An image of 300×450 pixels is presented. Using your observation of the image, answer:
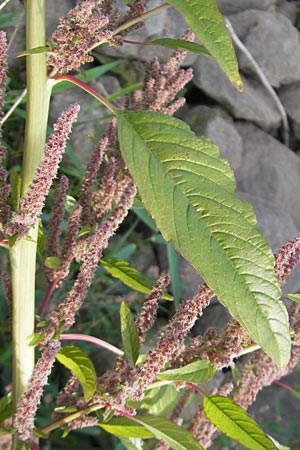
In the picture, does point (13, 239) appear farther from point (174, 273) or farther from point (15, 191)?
point (174, 273)

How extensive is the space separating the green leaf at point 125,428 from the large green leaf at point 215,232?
31 cm

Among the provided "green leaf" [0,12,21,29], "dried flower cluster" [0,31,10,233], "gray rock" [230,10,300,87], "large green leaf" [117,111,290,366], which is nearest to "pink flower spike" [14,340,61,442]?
"dried flower cluster" [0,31,10,233]

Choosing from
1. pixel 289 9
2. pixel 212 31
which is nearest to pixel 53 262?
pixel 212 31

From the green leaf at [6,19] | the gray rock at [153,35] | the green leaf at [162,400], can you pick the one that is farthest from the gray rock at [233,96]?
the green leaf at [162,400]

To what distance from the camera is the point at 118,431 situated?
0.75 metres

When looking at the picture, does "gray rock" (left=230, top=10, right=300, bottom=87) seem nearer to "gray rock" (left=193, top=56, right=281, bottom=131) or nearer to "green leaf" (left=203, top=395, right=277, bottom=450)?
"gray rock" (left=193, top=56, right=281, bottom=131)

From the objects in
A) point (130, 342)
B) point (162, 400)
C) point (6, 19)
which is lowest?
point (162, 400)

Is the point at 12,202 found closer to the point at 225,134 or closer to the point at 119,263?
the point at 119,263

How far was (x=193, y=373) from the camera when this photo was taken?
0.64 metres

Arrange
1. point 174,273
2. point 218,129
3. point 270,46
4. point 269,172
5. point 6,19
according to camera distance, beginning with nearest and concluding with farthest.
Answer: point 174,273 < point 6,19 < point 218,129 < point 269,172 < point 270,46

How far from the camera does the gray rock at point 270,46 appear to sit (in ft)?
8.66

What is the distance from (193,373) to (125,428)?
6.1 inches

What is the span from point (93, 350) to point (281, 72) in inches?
59.0

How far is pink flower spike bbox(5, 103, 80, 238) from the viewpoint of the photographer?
1.83 ft
